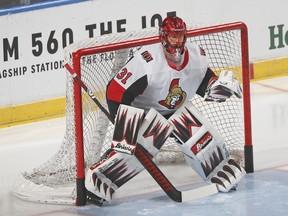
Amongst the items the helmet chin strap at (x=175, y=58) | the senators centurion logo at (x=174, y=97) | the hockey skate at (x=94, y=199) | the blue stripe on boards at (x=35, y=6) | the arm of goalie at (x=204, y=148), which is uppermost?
the blue stripe on boards at (x=35, y=6)

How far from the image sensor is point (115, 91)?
6.42 metres

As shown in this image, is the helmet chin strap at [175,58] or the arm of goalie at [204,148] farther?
the arm of goalie at [204,148]

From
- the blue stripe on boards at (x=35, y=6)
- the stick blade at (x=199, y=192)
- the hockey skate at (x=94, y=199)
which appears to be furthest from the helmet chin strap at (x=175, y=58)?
the blue stripe on boards at (x=35, y=6)

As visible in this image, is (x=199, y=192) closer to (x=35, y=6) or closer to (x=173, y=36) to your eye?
(x=173, y=36)

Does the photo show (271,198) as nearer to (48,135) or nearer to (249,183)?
(249,183)

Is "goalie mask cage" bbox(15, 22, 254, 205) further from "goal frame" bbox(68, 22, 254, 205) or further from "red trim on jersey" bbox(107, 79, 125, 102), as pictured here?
"red trim on jersey" bbox(107, 79, 125, 102)

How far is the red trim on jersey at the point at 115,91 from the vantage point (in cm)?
641

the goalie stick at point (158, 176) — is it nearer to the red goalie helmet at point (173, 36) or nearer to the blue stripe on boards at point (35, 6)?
the red goalie helmet at point (173, 36)

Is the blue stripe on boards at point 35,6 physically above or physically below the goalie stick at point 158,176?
above

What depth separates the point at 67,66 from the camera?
646 cm

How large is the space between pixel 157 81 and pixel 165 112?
0.27 m

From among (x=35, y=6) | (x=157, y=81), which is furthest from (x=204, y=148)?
(x=35, y=6)

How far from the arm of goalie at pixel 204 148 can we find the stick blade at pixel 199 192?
4 centimetres

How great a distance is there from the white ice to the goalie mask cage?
0.40ft
